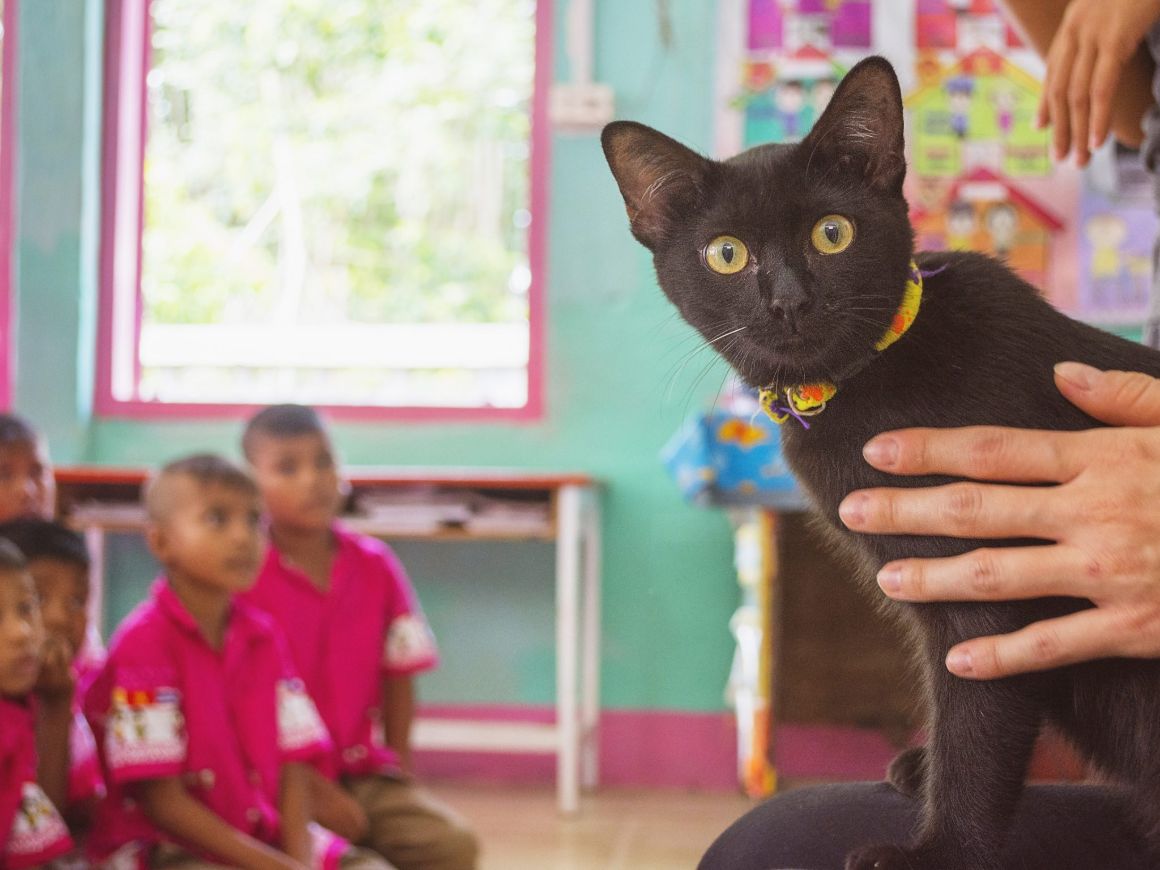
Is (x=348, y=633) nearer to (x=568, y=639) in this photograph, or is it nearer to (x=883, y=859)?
(x=568, y=639)

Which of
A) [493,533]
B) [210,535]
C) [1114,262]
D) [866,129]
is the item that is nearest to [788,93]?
[1114,262]

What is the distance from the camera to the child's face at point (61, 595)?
1879mm

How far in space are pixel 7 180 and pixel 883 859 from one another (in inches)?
126

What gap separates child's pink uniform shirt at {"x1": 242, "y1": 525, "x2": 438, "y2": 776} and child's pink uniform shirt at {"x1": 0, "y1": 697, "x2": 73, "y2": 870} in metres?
0.69

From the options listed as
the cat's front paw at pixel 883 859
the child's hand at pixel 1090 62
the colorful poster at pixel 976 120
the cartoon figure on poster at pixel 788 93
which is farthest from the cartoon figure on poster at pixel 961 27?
the cat's front paw at pixel 883 859

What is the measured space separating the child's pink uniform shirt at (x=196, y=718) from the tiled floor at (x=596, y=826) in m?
0.76

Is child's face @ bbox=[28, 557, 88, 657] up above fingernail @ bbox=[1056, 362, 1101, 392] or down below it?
below

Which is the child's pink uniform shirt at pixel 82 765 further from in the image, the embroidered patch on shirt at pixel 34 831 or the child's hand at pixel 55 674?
→ the embroidered patch on shirt at pixel 34 831

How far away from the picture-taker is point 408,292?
3.54 meters

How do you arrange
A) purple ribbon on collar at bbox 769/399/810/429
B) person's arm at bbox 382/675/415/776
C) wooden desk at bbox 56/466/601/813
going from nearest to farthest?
1. purple ribbon on collar at bbox 769/399/810/429
2. person's arm at bbox 382/675/415/776
3. wooden desk at bbox 56/466/601/813

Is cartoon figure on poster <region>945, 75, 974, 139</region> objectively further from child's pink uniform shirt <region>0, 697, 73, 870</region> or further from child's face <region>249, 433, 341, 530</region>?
child's pink uniform shirt <region>0, 697, 73, 870</region>

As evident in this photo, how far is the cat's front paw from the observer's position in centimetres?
78

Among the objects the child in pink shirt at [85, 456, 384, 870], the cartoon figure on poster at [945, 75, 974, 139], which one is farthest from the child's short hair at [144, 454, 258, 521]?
the cartoon figure on poster at [945, 75, 974, 139]

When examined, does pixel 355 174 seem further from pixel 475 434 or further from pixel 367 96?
pixel 475 434
